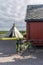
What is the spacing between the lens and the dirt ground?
9552mm

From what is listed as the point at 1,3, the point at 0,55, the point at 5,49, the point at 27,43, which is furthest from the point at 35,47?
the point at 1,3

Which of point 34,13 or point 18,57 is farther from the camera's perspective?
point 34,13

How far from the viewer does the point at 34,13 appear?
13.0 meters

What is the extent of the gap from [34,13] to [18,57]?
3.35 m

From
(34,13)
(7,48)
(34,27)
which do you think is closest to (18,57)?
(7,48)

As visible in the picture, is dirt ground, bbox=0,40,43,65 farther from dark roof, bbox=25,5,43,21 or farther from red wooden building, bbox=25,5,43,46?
dark roof, bbox=25,5,43,21

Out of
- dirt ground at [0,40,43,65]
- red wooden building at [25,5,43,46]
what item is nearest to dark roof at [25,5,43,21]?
red wooden building at [25,5,43,46]

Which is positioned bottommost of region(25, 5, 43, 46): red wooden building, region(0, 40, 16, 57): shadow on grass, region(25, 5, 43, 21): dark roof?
region(0, 40, 16, 57): shadow on grass

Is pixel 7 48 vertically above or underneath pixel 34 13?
underneath

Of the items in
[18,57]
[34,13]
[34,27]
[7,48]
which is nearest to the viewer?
[18,57]

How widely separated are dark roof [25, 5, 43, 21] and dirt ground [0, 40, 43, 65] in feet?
4.95

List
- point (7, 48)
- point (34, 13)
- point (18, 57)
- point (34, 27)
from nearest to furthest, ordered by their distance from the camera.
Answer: point (18, 57), point (7, 48), point (34, 27), point (34, 13)

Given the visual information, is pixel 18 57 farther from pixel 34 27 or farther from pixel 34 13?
pixel 34 13

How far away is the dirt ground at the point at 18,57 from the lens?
9552 mm
